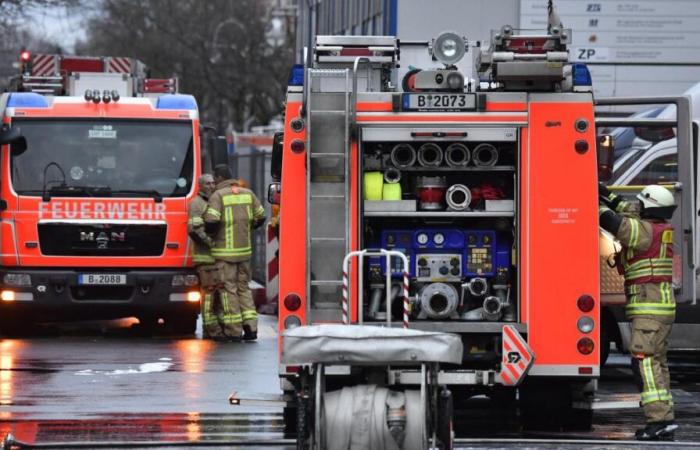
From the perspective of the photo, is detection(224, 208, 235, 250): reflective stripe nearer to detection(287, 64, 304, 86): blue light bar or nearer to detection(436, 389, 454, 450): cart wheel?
detection(287, 64, 304, 86): blue light bar

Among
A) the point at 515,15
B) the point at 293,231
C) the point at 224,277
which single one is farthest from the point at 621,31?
the point at 293,231

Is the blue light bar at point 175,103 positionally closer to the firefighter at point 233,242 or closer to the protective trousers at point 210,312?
the firefighter at point 233,242

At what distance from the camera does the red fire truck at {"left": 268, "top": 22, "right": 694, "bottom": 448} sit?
10719 mm

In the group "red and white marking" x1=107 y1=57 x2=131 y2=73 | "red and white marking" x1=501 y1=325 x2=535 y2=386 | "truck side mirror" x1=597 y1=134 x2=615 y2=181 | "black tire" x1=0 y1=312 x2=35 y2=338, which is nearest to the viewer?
"red and white marking" x1=501 y1=325 x2=535 y2=386

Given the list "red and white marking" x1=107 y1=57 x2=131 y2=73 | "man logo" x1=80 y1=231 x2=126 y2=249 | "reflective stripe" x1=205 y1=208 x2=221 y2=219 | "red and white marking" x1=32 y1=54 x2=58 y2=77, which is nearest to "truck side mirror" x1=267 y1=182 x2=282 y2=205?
"reflective stripe" x1=205 y1=208 x2=221 y2=219

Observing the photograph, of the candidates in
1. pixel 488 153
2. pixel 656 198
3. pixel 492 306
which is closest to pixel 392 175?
pixel 488 153

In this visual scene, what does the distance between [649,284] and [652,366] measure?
560 mm

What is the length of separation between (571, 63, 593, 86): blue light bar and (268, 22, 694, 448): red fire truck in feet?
0.04

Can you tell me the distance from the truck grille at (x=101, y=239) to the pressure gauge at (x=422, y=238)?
7.88 meters

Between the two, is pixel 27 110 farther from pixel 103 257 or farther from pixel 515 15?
pixel 515 15

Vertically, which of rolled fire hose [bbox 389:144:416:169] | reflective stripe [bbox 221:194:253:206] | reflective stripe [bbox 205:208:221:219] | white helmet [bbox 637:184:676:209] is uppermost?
rolled fire hose [bbox 389:144:416:169]

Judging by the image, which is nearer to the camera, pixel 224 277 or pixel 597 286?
pixel 597 286

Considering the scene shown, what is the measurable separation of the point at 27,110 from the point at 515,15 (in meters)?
8.32

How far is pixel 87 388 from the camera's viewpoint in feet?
46.0
